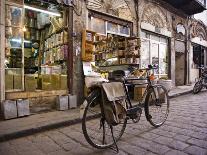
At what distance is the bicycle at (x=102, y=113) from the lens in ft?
11.9

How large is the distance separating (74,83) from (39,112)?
1.54 m

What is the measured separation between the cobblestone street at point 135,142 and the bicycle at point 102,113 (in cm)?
17

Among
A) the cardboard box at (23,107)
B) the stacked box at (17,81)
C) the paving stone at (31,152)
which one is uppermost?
the stacked box at (17,81)

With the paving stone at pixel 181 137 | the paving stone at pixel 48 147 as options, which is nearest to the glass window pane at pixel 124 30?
the paving stone at pixel 181 137

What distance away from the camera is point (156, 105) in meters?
5.12

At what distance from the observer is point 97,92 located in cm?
366

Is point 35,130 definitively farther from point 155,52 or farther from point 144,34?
point 155,52

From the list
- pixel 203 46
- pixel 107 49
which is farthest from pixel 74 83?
pixel 203 46

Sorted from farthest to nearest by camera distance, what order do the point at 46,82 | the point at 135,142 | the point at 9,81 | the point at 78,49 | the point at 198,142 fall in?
the point at 78,49, the point at 46,82, the point at 9,81, the point at 135,142, the point at 198,142

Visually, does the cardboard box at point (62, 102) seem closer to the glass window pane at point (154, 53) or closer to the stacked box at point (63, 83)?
the stacked box at point (63, 83)

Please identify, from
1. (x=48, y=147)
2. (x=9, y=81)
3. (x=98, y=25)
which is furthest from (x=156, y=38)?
(x=48, y=147)

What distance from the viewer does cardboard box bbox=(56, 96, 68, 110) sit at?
22.6 ft

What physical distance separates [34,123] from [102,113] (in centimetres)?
229

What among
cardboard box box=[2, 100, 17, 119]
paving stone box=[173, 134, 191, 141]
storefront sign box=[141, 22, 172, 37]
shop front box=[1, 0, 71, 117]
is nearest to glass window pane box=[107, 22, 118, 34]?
storefront sign box=[141, 22, 172, 37]
